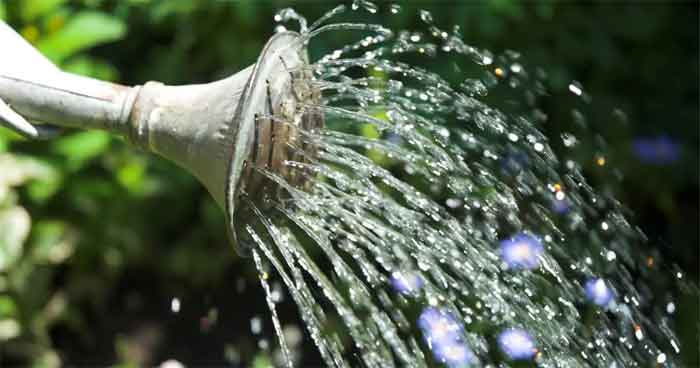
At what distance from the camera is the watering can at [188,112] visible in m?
1.60

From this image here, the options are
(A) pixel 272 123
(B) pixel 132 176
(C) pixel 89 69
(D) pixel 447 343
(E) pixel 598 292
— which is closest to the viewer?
(A) pixel 272 123

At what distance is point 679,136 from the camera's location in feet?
12.8

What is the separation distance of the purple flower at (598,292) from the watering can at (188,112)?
103 centimetres

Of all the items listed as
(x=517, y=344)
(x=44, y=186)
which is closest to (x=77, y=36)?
(x=44, y=186)

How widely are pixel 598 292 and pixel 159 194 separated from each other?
1345 millimetres

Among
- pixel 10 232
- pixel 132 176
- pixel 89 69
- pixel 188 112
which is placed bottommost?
pixel 188 112

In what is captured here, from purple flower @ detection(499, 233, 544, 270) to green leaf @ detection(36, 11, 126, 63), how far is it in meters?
1.18

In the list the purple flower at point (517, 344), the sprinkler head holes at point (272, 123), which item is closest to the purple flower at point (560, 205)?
the purple flower at point (517, 344)

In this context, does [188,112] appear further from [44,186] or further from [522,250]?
[44,186]

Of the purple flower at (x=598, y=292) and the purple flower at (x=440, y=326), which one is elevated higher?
the purple flower at (x=598, y=292)

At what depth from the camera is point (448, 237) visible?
211 cm

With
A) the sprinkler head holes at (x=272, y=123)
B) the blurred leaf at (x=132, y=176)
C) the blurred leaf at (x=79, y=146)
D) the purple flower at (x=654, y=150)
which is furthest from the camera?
the purple flower at (x=654, y=150)

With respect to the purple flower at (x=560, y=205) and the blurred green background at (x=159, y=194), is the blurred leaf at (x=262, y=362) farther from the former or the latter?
the purple flower at (x=560, y=205)

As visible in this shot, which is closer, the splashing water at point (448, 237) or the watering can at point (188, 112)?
the watering can at point (188, 112)
